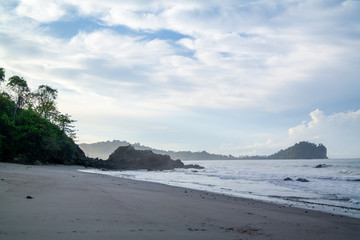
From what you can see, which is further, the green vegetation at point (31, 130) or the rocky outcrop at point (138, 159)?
the rocky outcrop at point (138, 159)

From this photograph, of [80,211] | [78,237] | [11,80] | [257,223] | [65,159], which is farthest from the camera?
[65,159]

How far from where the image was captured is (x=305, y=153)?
653 feet

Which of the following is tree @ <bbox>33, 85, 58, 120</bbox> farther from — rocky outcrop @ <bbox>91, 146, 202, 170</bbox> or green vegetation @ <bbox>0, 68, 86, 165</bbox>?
rocky outcrop @ <bbox>91, 146, 202, 170</bbox>

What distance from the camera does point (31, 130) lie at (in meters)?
31.9

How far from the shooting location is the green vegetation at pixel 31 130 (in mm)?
30734

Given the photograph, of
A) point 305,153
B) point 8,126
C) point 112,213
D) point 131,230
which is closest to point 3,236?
point 131,230

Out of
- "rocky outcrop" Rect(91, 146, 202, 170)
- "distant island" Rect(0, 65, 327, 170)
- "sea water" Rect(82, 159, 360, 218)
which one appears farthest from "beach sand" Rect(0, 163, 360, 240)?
"rocky outcrop" Rect(91, 146, 202, 170)

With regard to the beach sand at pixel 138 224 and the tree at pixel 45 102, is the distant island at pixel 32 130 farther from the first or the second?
the beach sand at pixel 138 224

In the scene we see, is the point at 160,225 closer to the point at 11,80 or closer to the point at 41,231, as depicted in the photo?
the point at 41,231

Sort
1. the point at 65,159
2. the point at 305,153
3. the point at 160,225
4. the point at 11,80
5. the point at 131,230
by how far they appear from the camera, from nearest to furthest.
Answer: the point at 131,230, the point at 160,225, the point at 11,80, the point at 65,159, the point at 305,153

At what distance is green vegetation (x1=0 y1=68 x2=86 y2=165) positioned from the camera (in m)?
30.7

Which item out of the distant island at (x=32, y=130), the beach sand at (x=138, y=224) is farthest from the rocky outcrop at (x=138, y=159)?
the beach sand at (x=138, y=224)

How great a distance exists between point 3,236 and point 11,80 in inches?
1569

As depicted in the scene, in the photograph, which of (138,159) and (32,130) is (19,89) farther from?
(138,159)
